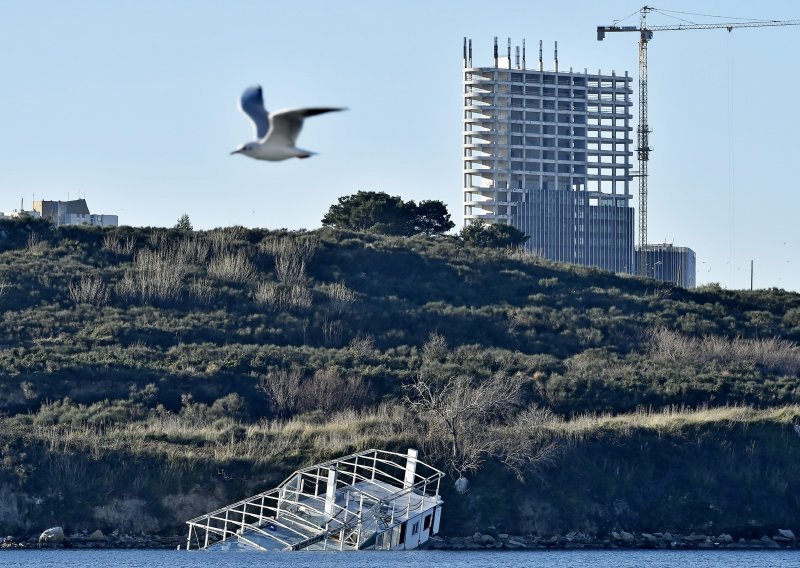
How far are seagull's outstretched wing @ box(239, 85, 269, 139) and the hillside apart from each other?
45.8m

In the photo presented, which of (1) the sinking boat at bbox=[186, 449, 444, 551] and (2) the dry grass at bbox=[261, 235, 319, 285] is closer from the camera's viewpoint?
(1) the sinking boat at bbox=[186, 449, 444, 551]

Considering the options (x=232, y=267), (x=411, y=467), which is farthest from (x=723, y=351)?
(x=411, y=467)

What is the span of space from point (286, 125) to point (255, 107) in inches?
77.4

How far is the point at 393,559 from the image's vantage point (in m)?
59.2

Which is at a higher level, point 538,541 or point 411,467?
point 411,467

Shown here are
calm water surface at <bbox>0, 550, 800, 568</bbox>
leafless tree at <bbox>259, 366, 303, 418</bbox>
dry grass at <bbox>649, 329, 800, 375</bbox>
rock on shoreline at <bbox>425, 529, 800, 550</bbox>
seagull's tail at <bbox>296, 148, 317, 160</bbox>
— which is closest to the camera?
seagull's tail at <bbox>296, 148, 317, 160</bbox>

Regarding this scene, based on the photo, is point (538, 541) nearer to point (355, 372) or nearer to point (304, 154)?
point (355, 372)

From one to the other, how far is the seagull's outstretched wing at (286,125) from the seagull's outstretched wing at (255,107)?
2.52ft

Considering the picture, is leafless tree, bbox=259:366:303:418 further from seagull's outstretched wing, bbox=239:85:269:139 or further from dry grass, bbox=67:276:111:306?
seagull's outstretched wing, bbox=239:85:269:139

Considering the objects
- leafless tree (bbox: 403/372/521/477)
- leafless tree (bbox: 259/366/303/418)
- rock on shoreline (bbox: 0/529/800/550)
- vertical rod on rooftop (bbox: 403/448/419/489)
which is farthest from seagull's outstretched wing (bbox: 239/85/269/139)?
leafless tree (bbox: 259/366/303/418)

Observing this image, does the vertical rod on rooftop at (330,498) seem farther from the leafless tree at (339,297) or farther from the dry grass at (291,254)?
the dry grass at (291,254)

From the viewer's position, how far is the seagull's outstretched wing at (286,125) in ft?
71.3

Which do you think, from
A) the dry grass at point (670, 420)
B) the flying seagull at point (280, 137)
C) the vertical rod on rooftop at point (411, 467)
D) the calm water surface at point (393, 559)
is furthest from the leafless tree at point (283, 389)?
the flying seagull at point (280, 137)

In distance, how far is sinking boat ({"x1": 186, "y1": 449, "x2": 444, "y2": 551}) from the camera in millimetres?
63781
